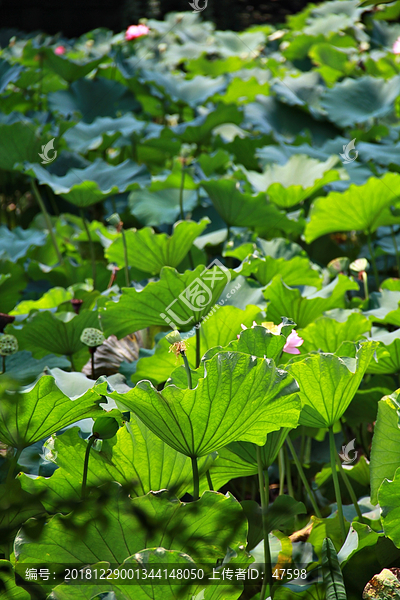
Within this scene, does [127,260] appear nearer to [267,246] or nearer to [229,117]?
[267,246]

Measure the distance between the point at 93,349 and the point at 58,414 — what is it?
299 millimetres

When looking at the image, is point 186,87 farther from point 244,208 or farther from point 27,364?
point 27,364

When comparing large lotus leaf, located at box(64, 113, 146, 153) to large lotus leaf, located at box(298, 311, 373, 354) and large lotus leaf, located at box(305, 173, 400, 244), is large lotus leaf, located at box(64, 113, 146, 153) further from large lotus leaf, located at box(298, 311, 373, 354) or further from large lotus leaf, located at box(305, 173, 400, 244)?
large lotus leaf, located at box(298, 311, 373, 354)

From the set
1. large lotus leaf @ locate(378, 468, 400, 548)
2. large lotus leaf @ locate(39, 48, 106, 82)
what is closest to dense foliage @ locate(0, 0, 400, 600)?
large lotus leaf @ locate(378, 468, 400, 548)

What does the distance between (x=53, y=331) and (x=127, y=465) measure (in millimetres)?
410

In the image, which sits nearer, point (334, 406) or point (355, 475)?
point (334, 406)

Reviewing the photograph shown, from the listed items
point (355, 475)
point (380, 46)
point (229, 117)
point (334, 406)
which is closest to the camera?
point (334, 406)

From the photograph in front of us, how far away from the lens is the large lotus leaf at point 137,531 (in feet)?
1.90

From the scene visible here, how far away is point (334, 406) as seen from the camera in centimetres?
72

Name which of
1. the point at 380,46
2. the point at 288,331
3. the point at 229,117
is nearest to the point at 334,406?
the point at 288,331

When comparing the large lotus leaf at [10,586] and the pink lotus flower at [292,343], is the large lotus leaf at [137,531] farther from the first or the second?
the pink lotus flower at [292,343]

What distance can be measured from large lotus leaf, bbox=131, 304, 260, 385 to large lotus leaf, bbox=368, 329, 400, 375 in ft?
0.63

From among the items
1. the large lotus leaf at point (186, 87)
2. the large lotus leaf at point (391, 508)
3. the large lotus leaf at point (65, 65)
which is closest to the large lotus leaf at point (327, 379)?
the large lotus leaf at point (391, 508)

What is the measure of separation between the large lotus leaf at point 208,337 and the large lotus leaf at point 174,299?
0.08 feet
